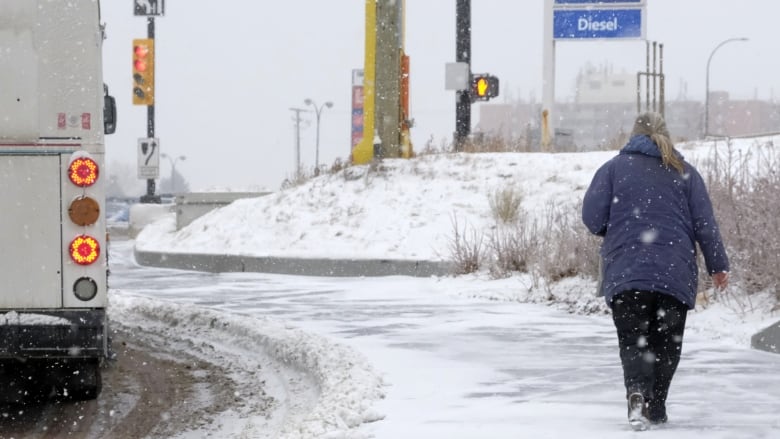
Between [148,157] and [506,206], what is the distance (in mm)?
14535

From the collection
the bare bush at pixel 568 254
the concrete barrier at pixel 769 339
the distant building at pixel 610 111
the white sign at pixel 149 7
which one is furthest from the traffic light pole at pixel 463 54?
the distant building at pixel 610 111

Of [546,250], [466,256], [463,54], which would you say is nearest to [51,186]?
[546,250]

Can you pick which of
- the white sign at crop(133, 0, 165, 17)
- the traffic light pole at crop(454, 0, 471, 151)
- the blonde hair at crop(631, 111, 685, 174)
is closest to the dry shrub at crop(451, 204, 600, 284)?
the blonde hair at crop(631, 111, 685, 174)

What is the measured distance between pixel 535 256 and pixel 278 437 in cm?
773

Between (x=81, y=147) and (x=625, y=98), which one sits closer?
(x=81, y=147)

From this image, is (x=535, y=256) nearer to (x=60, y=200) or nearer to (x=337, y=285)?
(x=337, y=285)

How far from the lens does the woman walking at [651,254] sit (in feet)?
20.4

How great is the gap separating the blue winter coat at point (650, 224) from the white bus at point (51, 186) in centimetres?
283

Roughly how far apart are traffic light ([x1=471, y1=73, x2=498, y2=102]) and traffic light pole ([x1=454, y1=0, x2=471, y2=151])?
25 cm

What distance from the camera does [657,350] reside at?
6.29 m

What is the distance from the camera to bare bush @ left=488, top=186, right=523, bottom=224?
17.7 m

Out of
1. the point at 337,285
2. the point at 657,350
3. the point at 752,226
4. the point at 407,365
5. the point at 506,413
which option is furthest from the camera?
the point at 337,285

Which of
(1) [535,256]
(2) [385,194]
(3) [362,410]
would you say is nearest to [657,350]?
(3) [362,410]

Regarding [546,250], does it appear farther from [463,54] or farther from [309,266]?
[463,54]
